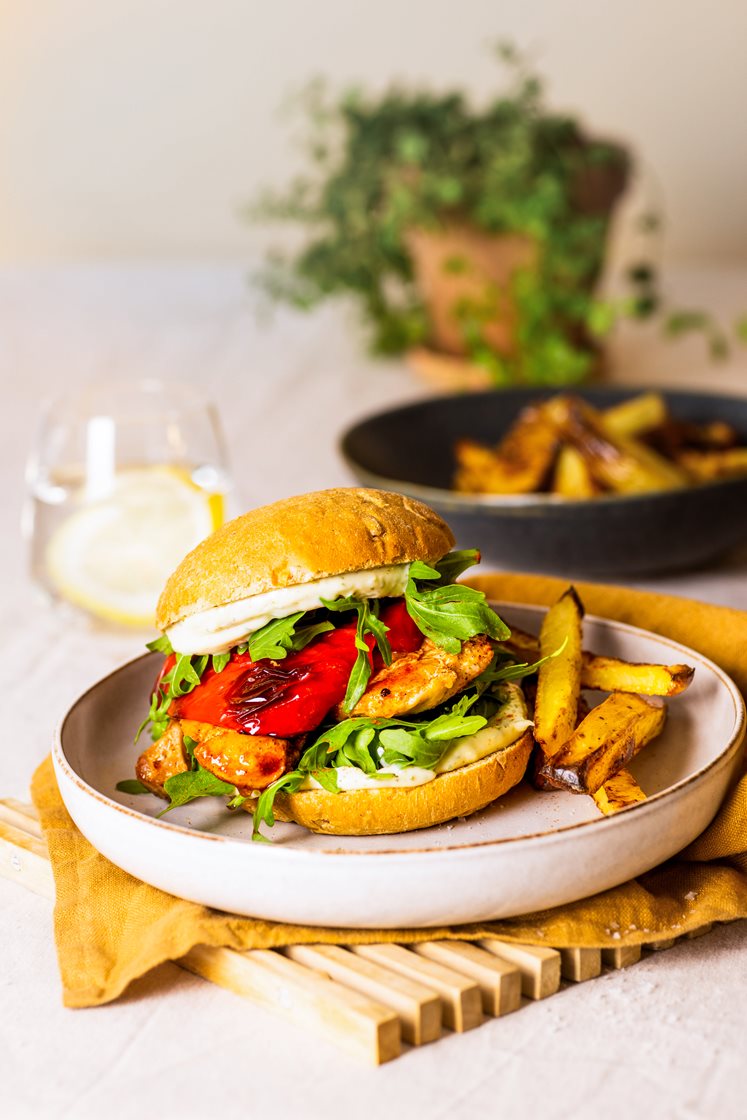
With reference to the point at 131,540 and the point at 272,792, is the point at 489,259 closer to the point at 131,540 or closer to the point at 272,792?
the point at 131,540

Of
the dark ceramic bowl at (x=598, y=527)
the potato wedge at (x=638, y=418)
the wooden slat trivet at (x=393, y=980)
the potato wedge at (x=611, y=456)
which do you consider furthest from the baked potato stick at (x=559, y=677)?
the potato wedge at (x=638, y=418)

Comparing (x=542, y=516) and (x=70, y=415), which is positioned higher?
(x=70, y=415)

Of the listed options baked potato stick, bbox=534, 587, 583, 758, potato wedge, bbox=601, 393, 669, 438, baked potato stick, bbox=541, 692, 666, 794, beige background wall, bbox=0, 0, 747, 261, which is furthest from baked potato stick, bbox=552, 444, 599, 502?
beige background wall, bbox=0, 0, 747, 261

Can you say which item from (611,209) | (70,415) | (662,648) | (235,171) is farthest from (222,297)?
(662,648)

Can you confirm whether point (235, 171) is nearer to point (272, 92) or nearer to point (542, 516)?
point (272, 92)

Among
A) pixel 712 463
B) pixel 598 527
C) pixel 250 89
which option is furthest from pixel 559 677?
pixel 250 89

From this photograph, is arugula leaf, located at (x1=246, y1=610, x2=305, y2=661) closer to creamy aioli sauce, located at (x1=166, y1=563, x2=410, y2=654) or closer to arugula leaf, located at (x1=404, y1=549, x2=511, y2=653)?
creamy aioli sauce, located at (x1=166, y1=563, x2=410, y2=654)
